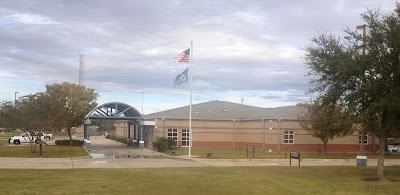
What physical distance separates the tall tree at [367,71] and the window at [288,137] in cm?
2516

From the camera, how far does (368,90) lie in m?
18.8

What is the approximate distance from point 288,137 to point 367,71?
2731 cm

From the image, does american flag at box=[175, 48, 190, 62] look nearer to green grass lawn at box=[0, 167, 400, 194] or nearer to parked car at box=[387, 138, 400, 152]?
green grass lawn at box=[0, 167, 400, 194]

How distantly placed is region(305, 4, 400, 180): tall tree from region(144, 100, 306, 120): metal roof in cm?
2448

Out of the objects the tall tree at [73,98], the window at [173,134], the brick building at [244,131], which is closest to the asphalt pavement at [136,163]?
the brick building at [244,131]

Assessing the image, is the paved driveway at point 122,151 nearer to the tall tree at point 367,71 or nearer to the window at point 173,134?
the window at point 173,134

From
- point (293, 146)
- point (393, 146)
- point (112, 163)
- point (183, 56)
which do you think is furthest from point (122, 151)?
point (393, 146)

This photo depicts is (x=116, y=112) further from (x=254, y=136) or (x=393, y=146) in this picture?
(x=393, y=146)

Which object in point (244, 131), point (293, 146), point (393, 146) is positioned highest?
point (244, 131)

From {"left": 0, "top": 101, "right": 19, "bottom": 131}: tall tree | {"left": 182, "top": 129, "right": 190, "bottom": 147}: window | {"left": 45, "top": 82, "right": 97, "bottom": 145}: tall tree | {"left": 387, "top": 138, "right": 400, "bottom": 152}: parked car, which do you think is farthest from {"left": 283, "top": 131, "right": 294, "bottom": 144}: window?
{"left": 0, "top": 101, "right": 19, "bottom": 131}: tall tree

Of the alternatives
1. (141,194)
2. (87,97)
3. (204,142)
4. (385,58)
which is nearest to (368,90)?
(385,58)

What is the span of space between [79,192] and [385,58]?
12.9m

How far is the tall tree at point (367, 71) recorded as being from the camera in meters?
18.7

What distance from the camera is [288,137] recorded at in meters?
46.3
